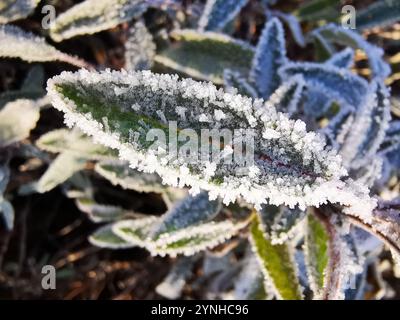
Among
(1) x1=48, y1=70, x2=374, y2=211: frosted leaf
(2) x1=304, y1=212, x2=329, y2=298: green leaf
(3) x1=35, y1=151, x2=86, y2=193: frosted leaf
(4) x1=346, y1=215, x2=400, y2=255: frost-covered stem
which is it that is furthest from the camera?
(3) x1=35, y1=151, x2=86, y2=193: frosted leaf

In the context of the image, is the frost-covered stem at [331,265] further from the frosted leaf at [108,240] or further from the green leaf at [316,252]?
the frosted leaf at [108,240]

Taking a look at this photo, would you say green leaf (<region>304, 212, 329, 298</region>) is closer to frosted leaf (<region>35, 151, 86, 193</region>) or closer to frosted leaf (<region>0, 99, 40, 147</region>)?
frosted leaf (<region>35, 151, 86, 193</region>)

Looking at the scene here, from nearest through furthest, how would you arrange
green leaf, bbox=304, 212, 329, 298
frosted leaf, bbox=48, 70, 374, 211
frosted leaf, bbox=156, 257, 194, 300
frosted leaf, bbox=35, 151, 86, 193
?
1. frosted leaf, bbox=48, 70, 374, 211
2. green leaf, bbox=304, 212, 329, 298
3. frosted leaf, bbox=35, 151, 86, 193
4. frosted leaf, bbox=156, 257, 194, 300

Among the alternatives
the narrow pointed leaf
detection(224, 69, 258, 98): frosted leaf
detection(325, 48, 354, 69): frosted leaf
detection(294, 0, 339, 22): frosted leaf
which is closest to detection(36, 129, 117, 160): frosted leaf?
the narrow pointed leaf

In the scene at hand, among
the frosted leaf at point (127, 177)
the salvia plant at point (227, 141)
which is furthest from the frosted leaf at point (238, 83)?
the frosted leaf at point (127, 177)

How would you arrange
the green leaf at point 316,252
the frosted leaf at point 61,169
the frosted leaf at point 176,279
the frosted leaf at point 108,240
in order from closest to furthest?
the green leaf at point 316,252, the frosted leaf at point 61,169, the frosted leaf at point 108,240, the frosted leaf at point 176,279

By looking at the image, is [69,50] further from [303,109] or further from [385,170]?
[385,170]
